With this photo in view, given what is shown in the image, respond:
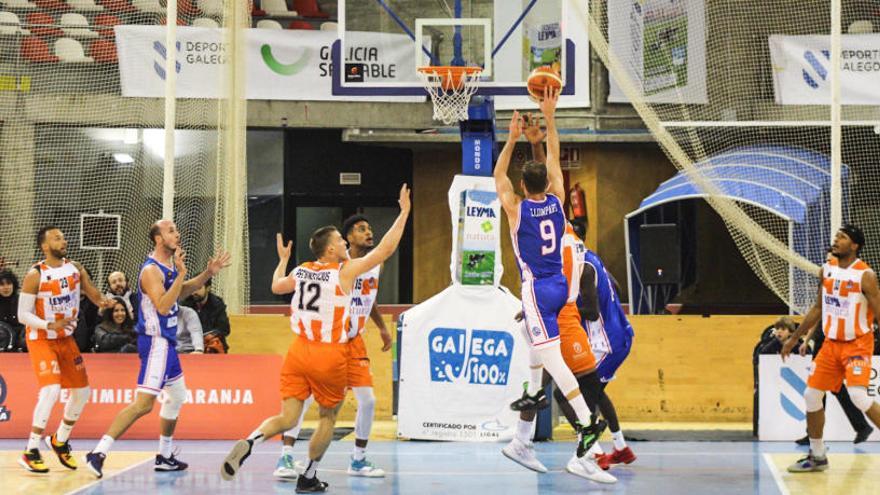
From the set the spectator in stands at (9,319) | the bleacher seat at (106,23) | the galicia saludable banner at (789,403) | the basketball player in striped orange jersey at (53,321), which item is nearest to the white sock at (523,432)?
the basketball player in striped orange jersey at (53,321)

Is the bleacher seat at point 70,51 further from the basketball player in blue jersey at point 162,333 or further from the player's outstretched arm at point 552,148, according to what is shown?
the player's outstretched arm at point 552,148

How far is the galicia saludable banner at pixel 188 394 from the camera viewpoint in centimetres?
1513

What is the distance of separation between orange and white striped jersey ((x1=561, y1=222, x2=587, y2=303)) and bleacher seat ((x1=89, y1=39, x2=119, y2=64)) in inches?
501

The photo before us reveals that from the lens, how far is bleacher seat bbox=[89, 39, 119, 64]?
2227 cm

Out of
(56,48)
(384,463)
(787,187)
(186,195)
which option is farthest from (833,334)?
(56,48)

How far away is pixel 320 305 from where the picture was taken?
10602 mm

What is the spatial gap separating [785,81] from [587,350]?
11453 mm

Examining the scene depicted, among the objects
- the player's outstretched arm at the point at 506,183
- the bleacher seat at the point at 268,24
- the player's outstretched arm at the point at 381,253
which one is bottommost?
the player's outstretched arm at the point at 381,253

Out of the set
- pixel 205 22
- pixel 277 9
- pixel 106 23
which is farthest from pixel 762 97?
pixel 106 23

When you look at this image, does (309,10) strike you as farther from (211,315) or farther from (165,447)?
(165,447)

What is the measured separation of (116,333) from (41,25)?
27.5 ft

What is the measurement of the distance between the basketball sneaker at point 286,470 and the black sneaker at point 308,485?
878 mm

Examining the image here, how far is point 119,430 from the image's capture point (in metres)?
11.8

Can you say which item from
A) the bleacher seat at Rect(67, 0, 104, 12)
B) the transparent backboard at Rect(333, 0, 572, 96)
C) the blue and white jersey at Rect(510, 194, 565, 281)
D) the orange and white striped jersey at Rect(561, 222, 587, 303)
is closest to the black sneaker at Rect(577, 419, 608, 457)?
the orange and white striped jersey at Rect(561, 222, 587, 303)
